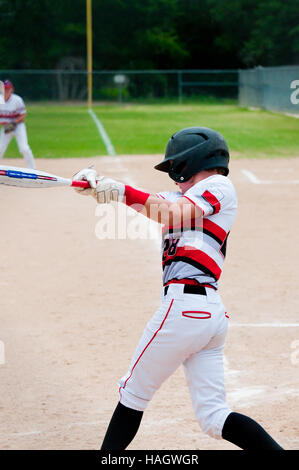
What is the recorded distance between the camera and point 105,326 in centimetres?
688

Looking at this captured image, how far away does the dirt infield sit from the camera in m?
4.90

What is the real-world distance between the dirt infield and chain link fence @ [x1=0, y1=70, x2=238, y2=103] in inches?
1518

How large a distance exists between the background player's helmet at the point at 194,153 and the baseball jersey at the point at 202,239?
4.3 inches

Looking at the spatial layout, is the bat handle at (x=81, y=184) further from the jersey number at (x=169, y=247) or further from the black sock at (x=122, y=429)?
the black sock at (x=122, y=429)

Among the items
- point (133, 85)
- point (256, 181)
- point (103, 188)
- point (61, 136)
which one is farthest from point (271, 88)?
point (103, 188)

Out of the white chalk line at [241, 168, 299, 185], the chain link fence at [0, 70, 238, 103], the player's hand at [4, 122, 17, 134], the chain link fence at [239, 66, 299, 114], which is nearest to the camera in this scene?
the white chalk line at [241, 168, 299, 185]

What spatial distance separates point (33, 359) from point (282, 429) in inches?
88.2

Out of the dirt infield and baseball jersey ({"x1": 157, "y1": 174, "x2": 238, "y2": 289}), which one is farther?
the dirt infield

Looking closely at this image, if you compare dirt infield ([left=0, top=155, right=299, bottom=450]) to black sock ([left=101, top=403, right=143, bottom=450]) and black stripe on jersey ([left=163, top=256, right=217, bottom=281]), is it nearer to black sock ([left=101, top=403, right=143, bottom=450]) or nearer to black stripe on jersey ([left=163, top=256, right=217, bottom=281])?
black sock ([left=101, top=403, right=143, bottom=450])

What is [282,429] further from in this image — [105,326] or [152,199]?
[105,326]

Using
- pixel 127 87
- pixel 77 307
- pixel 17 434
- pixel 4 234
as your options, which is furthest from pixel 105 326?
pixel 127 87

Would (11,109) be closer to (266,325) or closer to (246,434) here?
(266,325)

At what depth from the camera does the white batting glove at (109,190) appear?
3.79 m

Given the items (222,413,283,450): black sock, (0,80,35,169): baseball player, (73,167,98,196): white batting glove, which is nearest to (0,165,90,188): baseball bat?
(73,167,98,196): white batting glove
